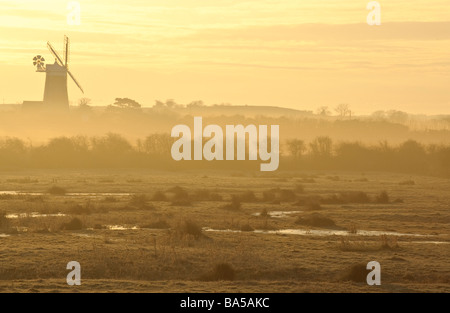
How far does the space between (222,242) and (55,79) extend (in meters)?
108

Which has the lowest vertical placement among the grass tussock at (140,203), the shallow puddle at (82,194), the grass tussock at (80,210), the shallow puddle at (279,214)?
the shallow puddle at (279,214)

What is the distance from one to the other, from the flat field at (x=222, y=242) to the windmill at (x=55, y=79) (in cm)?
7077

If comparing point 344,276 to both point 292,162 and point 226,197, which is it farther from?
point 292,162

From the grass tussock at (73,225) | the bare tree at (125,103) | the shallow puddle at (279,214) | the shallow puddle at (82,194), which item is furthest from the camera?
the bare tree at (125,103)

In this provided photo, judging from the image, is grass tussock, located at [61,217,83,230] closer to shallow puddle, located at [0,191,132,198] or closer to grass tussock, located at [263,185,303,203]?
→ grass tussock, located at [263,185,303,203]

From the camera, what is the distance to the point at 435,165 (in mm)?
115312

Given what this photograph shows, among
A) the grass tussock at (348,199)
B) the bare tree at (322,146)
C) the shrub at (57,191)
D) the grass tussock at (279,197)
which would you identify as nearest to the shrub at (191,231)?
the grass tussock at (279,197)

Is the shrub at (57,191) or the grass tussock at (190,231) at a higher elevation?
the shrub at (57,191)

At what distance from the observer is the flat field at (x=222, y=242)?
30156mm

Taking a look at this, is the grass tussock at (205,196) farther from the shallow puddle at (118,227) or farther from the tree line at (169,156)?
the tree line at (169,156)

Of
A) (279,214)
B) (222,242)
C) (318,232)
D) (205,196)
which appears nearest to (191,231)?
(222,242)

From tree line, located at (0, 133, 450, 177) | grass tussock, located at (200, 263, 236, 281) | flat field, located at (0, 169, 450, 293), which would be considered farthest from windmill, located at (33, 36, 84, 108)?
grass tussock, located at (200, 263, 236, 281)

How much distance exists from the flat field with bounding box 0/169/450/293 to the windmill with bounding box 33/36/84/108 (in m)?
70.8
